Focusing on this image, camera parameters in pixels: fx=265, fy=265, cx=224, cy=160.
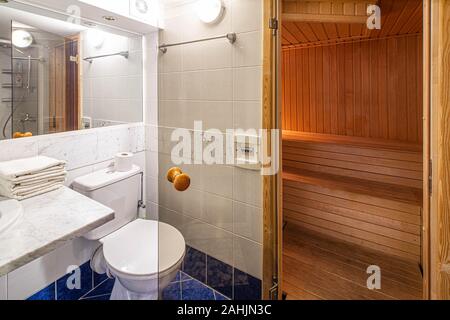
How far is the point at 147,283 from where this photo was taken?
52.2 inches

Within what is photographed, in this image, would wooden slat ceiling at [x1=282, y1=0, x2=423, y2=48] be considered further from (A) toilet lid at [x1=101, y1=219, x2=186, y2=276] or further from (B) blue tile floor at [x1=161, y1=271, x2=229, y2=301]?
(B) blue tile floor at [x1=161, y1=271, x2=229, y2=301]

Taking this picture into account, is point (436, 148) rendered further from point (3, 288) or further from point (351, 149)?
point (3, 288)

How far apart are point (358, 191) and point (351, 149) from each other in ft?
1.58

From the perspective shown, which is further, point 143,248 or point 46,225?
point 143,248

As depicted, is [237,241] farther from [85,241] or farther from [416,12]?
[416,12]

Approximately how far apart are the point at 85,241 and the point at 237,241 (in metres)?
0.99

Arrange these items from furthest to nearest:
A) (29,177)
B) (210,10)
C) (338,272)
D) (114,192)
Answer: (338,272)
(114,192)
(210,10)
(29,177)

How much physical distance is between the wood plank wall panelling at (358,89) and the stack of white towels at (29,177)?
277 centimetres

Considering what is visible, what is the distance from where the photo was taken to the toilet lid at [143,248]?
4.50 feet

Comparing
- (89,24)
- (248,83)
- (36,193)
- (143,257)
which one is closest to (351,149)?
(248,83)

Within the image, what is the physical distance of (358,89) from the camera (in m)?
2.94

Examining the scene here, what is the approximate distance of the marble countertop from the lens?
823mm

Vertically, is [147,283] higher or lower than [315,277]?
higher
